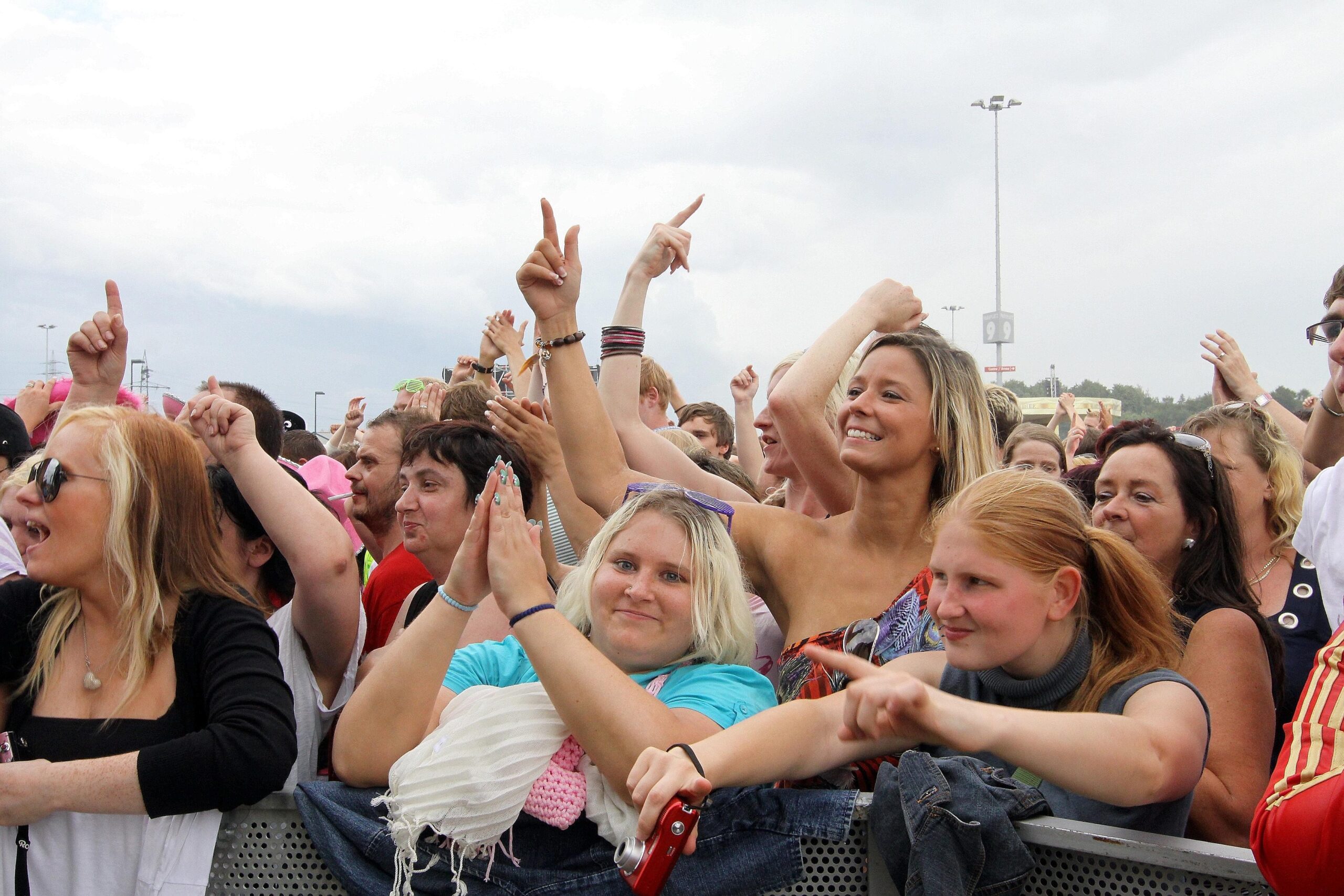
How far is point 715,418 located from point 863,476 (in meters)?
4.18

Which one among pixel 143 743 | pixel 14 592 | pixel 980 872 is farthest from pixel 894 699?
pixel 14 592

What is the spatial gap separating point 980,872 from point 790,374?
1625 millimetres

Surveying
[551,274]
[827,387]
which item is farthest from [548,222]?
[827,387]

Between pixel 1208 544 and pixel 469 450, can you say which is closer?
pixel 1208 544

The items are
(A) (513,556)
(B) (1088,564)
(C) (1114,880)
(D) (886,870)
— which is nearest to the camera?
(C) (1114,880)

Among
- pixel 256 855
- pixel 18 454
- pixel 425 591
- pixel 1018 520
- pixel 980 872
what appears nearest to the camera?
pixel 980 872

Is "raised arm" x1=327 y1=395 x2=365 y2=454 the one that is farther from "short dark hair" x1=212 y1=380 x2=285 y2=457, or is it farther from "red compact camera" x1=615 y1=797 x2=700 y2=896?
"red compact camera" x1=615 y1=797 x2=700 y2=896

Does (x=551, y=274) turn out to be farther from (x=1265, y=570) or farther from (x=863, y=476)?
(x=1265, y=570)

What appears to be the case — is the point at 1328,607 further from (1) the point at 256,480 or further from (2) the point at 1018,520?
(1) the point at 256,480

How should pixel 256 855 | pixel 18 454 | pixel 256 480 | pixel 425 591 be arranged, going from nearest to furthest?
pixel 256 855, pixel 256 480, pixel 425 591, pixel 18 454

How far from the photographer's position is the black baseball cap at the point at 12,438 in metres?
3.88

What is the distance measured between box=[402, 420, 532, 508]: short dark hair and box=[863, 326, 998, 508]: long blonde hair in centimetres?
129

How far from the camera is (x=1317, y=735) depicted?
140 centimetres

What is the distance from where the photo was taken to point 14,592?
8.08 ft
